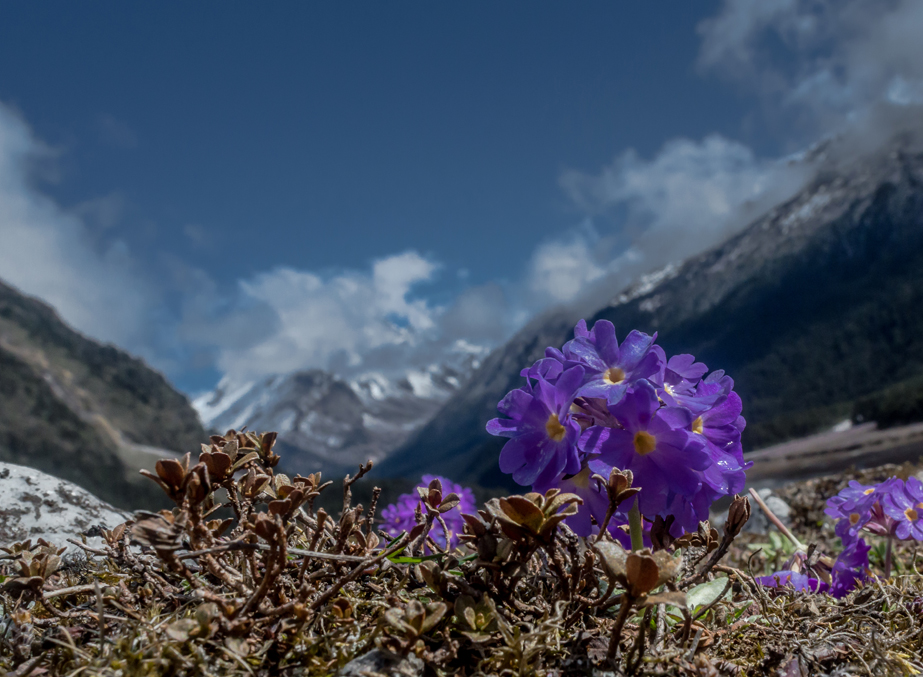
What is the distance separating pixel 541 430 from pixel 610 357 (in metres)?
0.38

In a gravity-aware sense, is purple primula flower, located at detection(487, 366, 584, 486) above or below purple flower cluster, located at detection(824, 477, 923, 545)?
below

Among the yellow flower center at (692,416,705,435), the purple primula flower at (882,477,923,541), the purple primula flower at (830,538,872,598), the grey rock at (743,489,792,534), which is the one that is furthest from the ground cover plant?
the grey rock at (743,489,792,534)

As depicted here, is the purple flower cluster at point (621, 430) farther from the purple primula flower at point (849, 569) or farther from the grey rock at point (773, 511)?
the grey rock at point (773, 511)

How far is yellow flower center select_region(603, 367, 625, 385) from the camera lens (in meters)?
1.99

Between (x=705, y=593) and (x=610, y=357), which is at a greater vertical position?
(x=610, y=357)

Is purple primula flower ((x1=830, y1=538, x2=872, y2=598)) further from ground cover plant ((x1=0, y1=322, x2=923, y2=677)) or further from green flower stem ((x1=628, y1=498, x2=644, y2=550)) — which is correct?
green flower stem ((x1=628, y1=498, x2=644, y2=550))

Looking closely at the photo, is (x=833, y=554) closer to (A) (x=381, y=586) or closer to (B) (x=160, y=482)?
(A) (x=381, y=586)

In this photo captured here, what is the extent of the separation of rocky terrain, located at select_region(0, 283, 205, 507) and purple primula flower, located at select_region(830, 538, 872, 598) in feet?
258

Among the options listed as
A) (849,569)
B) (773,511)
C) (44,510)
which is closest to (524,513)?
(849,569)

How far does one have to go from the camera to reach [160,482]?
1561 mm

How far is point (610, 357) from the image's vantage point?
2057 millimetres

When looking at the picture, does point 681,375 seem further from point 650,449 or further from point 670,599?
point 670,599

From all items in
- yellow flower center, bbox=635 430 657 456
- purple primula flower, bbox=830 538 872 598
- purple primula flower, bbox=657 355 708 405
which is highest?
purple primula flower, bbox=657 355 708 405

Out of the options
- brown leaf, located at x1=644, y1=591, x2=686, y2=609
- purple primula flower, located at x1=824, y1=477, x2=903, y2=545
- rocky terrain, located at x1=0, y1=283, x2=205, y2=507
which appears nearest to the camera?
brown leaf, located at x1=644, y1=591, x2=686, y2=609
